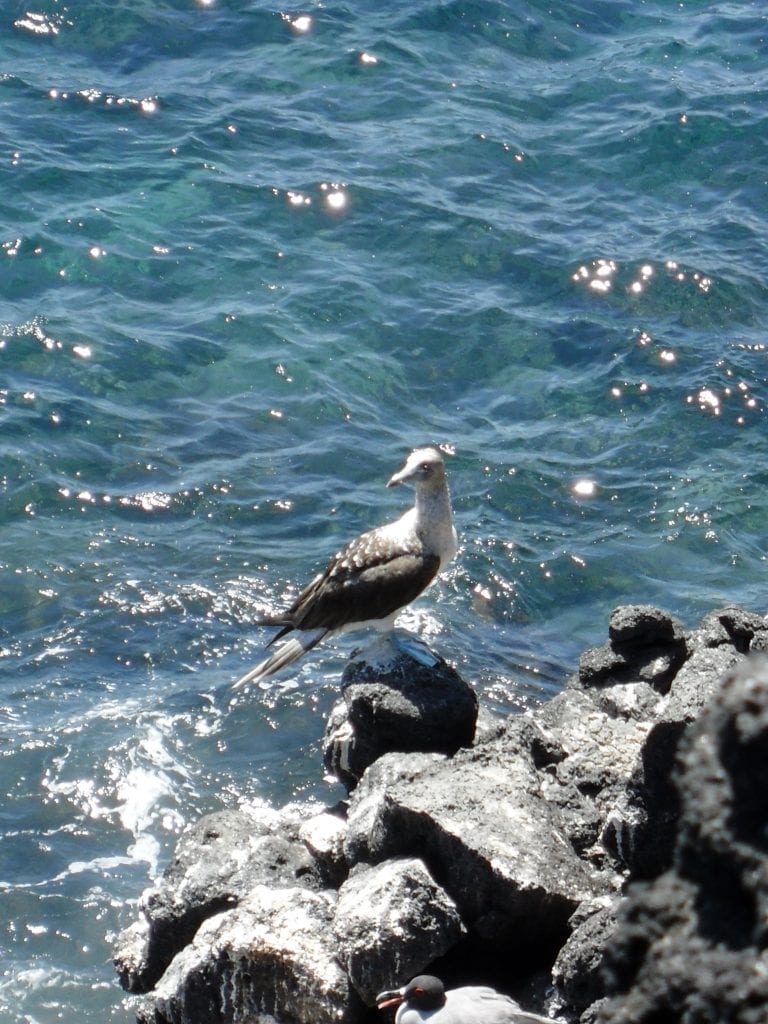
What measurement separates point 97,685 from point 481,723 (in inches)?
142

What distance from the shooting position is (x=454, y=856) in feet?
20.6

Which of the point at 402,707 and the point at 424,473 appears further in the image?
the point at 424,473

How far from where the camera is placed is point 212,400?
13.6 meters

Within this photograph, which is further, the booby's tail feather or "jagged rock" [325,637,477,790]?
the booby's tail feather

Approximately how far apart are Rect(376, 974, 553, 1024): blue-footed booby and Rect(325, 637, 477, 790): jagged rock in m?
2.03

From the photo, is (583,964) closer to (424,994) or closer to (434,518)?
(424,994)

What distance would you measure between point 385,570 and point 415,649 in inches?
23.4

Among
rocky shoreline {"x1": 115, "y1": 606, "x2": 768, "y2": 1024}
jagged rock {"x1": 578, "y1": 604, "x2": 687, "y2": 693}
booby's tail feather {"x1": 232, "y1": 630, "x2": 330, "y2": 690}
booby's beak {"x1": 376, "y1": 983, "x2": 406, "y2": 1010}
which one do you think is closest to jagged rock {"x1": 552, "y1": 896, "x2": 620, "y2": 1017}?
rocky shoreline {"x1": 115, "y1": 606, "x2": 768, "y2": 1024}

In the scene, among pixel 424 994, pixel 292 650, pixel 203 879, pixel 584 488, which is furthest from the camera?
pixel 584 488

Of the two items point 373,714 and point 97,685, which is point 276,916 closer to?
point 373,714

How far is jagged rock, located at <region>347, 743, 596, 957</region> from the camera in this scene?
6094mm

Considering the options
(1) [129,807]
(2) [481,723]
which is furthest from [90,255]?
(2) [481,723]

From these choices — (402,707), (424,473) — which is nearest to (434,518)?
(424,473)

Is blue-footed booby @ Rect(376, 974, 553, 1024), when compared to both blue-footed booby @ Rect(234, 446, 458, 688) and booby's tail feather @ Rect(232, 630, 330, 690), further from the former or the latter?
booby's tail feather @ Rect(232, 630, 330, 690)
